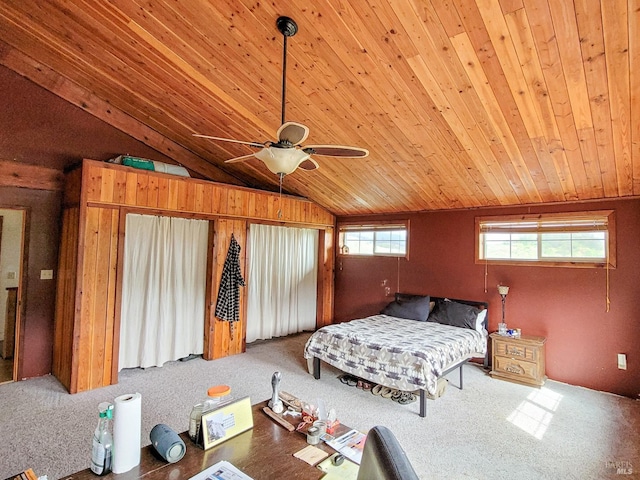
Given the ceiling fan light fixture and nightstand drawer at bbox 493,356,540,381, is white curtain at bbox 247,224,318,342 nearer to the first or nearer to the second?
the ceiling fan light fixture

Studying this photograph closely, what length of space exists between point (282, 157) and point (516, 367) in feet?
12.5

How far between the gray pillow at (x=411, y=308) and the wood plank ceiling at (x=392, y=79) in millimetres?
1617

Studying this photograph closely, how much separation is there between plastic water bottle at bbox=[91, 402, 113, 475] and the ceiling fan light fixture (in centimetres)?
158

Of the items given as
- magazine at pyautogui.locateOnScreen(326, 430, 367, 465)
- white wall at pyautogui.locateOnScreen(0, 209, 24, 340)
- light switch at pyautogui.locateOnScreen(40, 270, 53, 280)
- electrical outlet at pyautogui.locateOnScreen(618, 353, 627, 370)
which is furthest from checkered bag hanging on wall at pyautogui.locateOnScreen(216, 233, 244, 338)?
electrical outlet at pyautogui.locateOnScreen(618, 353, 627, 370)

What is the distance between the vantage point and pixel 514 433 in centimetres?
295

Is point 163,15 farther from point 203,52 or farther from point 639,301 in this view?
point 639,301

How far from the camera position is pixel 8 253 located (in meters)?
5.14

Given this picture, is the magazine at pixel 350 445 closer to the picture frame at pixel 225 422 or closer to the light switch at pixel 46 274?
the picture frame at pixel 225 422

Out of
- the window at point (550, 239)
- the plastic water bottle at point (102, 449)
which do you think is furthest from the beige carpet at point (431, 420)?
the window at point (550, 239)

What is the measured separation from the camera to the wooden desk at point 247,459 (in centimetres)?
149

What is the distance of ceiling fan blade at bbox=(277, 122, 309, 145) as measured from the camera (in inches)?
80.2

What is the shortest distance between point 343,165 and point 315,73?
159 cm

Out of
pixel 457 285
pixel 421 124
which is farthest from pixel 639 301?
pixel 421 124

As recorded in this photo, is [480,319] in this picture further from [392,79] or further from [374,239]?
[392,79]
